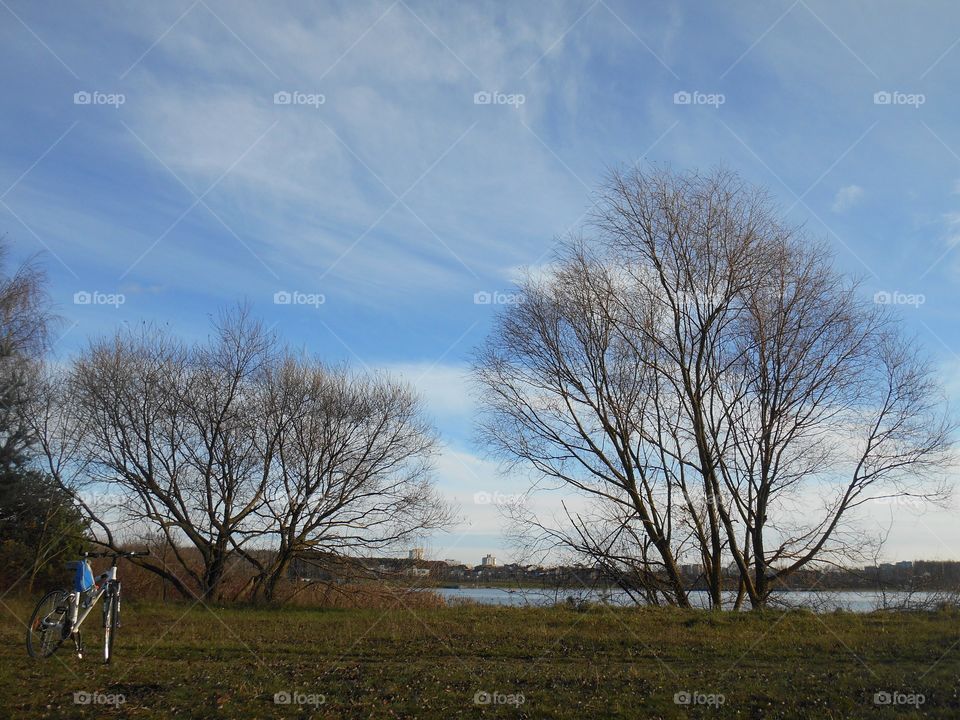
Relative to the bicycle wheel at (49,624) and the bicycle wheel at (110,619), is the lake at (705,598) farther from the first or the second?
the bicycle wheel at (49,624)

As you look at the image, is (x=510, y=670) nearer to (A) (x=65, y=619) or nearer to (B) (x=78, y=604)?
(B) (x=78, y=604)

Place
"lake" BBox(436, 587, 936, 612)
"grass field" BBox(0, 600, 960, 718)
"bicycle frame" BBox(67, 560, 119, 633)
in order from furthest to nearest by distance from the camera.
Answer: "lake" BBox(436, 587, 936, 612) < "bicycle frame" BBox(67, 560, 119, 633) < "grass field" BBox(0, 600, 960, 718)

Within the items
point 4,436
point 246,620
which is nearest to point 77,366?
point 4,436

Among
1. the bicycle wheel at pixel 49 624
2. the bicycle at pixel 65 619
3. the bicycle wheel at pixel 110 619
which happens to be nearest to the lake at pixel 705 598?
the bicycle wheel at pixel 110 619

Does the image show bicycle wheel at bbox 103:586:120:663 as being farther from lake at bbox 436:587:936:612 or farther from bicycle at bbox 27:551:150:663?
lake at bbox 436:587:936:612

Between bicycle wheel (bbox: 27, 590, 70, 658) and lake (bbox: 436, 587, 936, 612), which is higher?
bicycle wheel (bbox: 27, 590, 70, 658)

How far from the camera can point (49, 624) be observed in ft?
31.1

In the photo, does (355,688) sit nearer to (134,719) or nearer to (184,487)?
(134,719)

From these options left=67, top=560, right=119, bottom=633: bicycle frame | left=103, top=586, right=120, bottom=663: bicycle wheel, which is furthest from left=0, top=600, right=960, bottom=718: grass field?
left=67, top=560, right=119, bottom=633: bicycle frame

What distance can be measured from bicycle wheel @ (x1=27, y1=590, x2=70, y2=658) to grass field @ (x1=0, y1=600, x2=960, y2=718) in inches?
11.2

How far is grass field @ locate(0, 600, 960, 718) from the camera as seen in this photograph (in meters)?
7.29

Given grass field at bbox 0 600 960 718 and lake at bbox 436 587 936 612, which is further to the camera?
lake at bbox 436 587 936 612

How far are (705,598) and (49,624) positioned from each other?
16319 millimetres

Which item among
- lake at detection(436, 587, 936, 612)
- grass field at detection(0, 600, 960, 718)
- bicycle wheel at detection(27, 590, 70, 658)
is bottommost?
lake at detection(436, 587, 936, 612)
